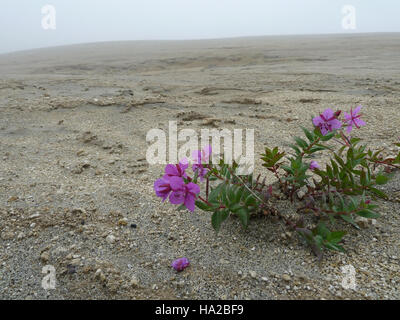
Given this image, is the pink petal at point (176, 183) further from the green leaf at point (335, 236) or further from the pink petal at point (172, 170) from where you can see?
the green leaf at point (335, 236)

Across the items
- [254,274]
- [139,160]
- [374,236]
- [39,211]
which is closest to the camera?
[254,274]

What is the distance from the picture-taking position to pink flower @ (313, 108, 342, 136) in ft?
4.72

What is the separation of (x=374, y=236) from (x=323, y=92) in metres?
3.17

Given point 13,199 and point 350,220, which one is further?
point 13,199

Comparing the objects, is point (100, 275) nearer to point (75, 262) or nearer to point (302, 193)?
point (75, 262)

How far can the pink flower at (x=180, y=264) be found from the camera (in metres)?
1.36

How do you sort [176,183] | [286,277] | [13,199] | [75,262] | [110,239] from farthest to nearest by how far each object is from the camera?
[13,199]
[110,239]
[75,262]
[286,277]
[176,183]

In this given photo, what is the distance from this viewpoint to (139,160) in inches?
100

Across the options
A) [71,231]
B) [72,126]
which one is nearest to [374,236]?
[71,231]

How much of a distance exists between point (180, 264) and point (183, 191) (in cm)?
41

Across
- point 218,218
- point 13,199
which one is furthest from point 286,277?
point 13,199

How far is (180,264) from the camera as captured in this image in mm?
1365

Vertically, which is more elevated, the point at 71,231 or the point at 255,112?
the point at 255,112
